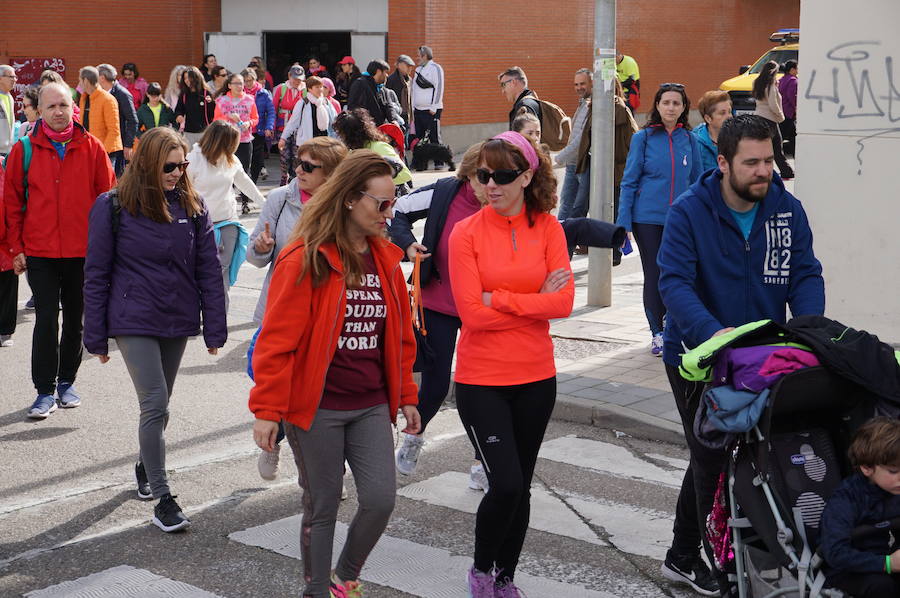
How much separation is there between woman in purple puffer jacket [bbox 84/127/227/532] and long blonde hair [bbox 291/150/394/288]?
1730 mm

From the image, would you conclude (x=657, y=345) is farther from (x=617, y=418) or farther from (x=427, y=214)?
(x=427, y=214)

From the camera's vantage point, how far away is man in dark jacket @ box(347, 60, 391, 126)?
19.8 m

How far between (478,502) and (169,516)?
1.57 meters

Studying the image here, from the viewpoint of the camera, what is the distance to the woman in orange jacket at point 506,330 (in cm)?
495

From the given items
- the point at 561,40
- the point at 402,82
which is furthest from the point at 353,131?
the point at 561,40

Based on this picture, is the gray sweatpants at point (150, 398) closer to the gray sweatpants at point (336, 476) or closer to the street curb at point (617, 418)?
the gray sweatpants at point (336, 476)

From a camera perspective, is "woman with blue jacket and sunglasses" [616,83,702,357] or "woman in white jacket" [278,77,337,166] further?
"woman in white jacket" [278,77,337,166]

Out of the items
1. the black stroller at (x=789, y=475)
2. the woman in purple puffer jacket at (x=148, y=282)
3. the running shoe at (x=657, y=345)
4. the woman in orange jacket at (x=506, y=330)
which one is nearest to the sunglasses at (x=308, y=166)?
the woman in purple puffer jacket at (x=148, y=282)

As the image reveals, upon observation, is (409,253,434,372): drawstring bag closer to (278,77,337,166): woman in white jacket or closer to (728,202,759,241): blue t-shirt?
(728,202,759,241): blue t-shirt

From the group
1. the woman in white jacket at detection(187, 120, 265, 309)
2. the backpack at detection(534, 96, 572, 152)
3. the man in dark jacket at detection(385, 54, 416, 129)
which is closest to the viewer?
the woman in white jacket at detection(187, 120, 265, 309)

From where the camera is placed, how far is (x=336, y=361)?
4.67 metres

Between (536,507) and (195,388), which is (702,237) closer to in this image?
(536,507)

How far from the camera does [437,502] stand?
21.6 feet

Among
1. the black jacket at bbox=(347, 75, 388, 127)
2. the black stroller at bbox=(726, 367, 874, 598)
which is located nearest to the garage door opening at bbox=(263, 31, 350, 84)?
the black jacket at bbox=(347, 75, 388, 127)
